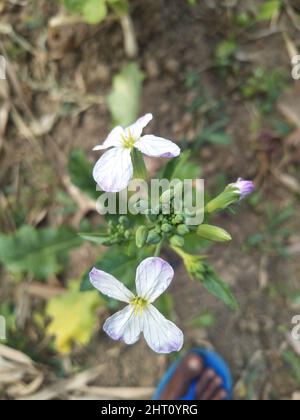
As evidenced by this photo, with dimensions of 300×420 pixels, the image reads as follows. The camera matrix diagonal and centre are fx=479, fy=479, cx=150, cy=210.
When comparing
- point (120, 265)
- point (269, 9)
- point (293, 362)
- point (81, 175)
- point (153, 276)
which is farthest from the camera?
point (269, 9)

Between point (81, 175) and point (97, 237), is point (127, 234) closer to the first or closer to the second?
point (97, 237)

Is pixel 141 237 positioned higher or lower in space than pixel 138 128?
lower

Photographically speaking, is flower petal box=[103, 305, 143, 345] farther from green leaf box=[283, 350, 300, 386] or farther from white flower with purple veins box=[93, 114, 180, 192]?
green leaf box=[283, 350, 300, 386]

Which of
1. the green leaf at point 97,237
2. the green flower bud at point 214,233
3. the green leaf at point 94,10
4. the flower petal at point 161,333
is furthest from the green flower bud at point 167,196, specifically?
the green leaf at point 94,10

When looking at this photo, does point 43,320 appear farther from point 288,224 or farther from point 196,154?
point 288,224

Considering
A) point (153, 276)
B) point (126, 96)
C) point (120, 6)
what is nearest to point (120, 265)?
point (153, 276)

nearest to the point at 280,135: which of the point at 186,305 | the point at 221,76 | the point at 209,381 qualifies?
the point at 221,76

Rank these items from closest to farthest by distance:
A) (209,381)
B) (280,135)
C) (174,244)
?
(174,244) → (209,381) → (280,135)
